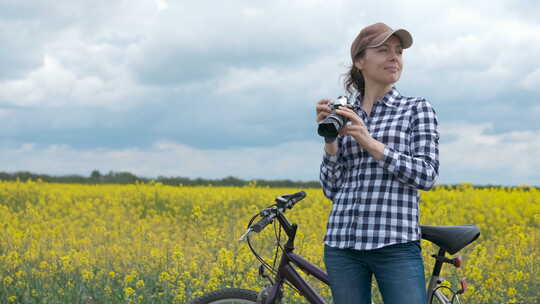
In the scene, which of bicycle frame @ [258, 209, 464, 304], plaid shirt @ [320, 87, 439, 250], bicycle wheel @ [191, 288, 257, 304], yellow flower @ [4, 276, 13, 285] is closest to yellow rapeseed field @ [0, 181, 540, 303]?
yellow flower @ [4, 276, 13, 285]

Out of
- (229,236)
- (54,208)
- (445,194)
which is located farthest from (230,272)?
(54,208)

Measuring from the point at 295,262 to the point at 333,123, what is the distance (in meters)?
0.80

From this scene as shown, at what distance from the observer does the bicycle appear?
2.75 metres

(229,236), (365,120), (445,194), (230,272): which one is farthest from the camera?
(445,194)

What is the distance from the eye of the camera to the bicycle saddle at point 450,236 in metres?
2.74

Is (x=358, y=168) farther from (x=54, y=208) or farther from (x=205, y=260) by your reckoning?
(x=54, y=208)

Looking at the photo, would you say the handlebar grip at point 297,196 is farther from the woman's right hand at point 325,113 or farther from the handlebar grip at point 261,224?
the woman's right hand at point 325,113

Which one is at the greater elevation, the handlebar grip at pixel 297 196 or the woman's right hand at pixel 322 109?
the woman's right hand at pixel 322 109

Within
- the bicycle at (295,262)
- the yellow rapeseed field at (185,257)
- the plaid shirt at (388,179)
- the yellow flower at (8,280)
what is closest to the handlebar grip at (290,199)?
the bicycle at (295,262)

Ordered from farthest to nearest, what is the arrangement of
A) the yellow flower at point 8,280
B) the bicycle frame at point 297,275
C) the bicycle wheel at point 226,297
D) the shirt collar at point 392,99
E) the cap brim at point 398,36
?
the yellow flower at point 8,280 < the bicycle wheel at point 226,297 < the bicycle frame at point 297,275 < the shirt collar at point 392,99 < the cap brim at point 398,36

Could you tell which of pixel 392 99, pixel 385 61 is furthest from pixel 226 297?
pixel 385 61

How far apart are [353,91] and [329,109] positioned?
0.42 metres

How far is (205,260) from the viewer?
6.27 metres

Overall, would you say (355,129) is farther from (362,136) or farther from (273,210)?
(273,210)
